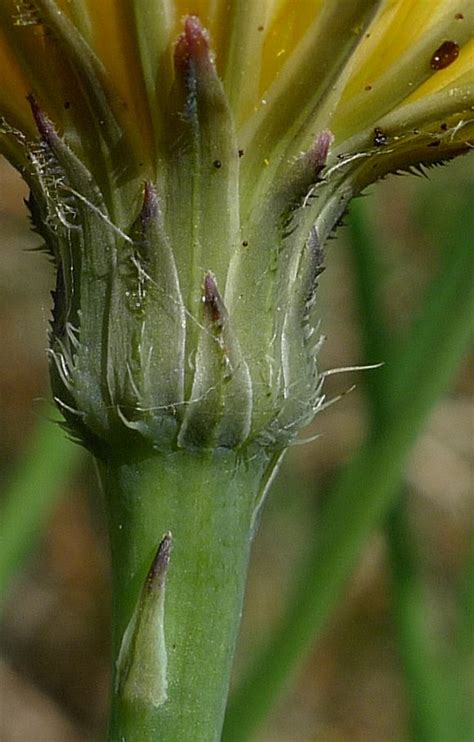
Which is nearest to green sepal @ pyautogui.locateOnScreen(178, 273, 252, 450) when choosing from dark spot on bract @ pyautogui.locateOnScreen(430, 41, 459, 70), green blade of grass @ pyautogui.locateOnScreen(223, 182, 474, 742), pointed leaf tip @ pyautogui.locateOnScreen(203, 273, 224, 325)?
pointed leaf tip @ pyautogui.locateOnScreen(203, 273, 224, 325)

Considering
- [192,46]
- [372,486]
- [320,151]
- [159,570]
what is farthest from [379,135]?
[372,486]

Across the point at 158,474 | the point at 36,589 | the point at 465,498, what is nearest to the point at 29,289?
the point at 36,589

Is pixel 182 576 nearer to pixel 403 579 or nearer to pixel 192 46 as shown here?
pixel 192 46

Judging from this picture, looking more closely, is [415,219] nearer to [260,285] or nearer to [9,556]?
[9,556]

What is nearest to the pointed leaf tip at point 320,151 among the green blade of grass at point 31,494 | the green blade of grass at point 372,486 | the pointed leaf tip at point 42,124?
the pointed leaf tip at point 42,124

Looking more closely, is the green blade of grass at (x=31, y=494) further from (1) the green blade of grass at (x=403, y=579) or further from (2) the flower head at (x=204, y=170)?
(2) the flower head at (x=204, y=170)

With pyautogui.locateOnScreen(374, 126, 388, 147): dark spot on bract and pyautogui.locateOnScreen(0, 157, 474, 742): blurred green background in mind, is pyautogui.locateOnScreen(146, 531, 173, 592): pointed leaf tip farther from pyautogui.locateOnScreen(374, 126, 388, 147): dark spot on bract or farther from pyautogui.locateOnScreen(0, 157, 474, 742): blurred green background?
pyautogui.locateOnScreen(0, 157, 474, 742): blurred green background
